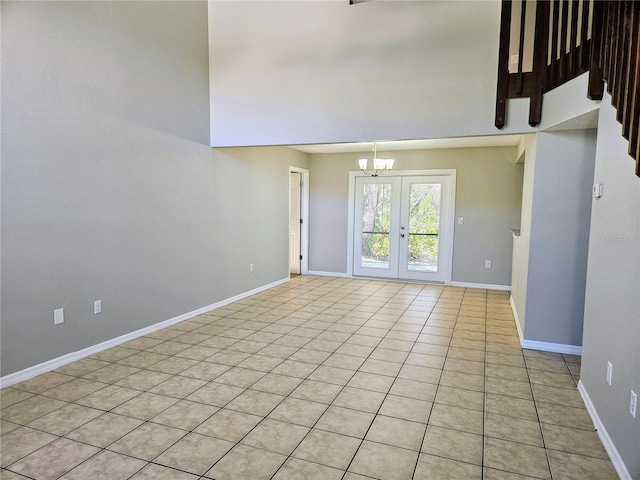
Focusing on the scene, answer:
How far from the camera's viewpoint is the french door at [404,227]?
6.72 meters

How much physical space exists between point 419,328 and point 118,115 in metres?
3.73

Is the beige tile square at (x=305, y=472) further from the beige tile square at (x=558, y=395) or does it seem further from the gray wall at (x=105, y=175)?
the gray wall at (x=105, y=175)

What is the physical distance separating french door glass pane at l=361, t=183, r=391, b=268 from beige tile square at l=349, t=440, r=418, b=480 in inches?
202

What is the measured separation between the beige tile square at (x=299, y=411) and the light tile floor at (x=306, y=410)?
0.01 m

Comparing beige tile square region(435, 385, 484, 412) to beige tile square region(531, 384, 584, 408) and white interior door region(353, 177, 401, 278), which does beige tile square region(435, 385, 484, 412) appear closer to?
beige tile square region(531, 384, 584, 408)

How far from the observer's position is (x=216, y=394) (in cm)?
278

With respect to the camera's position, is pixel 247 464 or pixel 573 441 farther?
pixel 573 441

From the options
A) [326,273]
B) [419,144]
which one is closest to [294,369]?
[419,144]

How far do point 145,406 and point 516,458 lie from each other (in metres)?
2.29

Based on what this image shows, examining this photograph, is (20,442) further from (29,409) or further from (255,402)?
(255,402)

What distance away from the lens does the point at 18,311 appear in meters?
2.90

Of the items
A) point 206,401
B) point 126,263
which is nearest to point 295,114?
point 126,263

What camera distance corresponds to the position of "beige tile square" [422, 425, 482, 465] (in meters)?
2.11

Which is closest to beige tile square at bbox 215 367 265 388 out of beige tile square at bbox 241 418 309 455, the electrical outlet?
beige tile square at bbox 241 418 309 455
